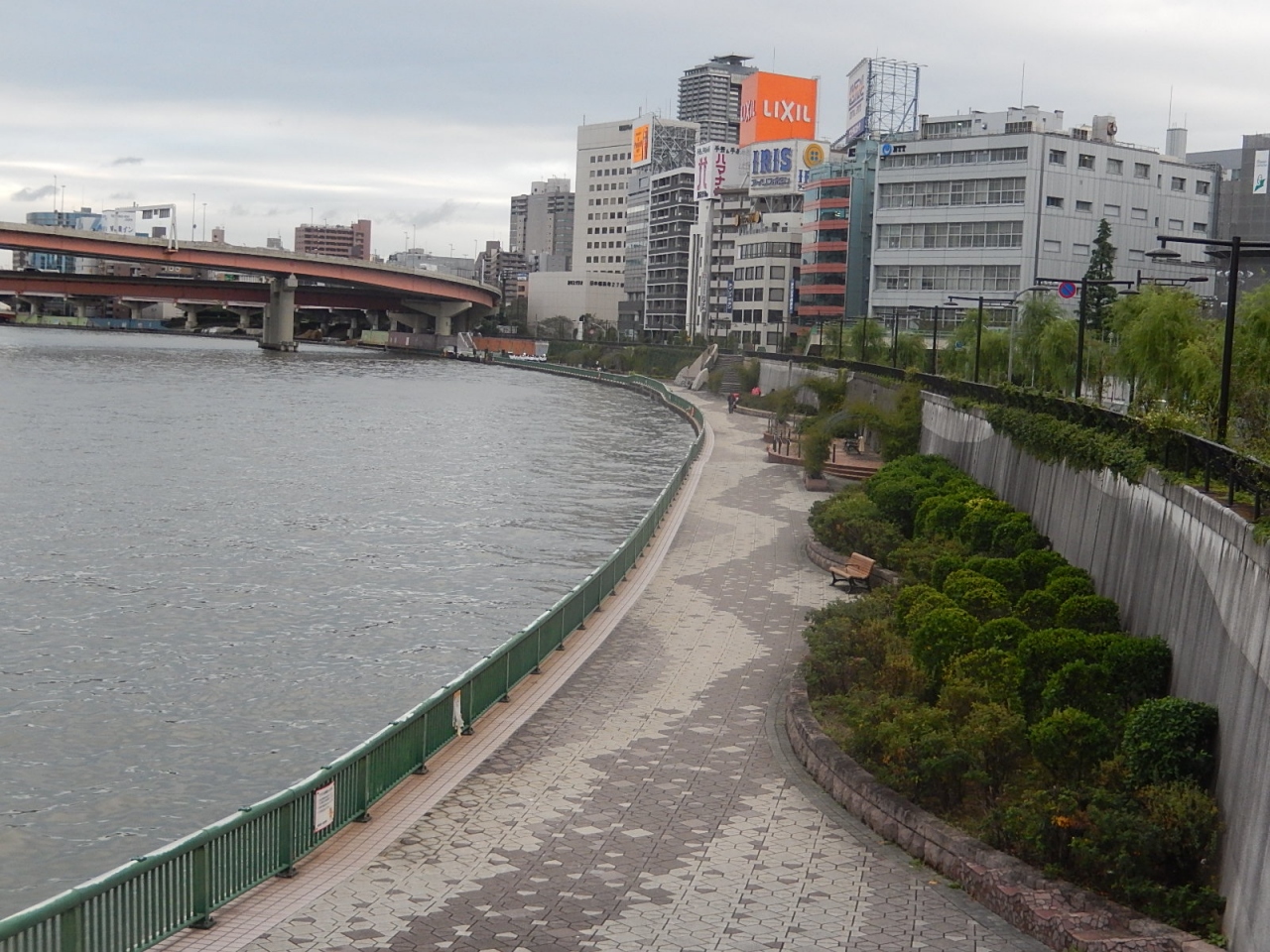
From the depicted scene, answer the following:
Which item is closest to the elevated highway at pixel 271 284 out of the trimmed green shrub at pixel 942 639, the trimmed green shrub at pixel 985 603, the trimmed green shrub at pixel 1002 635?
the trimmed green shrub at pixel 985 603

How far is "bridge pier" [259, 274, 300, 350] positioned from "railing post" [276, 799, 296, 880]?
373ft

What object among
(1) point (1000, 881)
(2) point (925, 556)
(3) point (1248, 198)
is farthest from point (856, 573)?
(3) point (1248, 198)

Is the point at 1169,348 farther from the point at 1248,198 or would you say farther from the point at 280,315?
the point at 280,315

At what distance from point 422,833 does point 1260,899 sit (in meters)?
7.97

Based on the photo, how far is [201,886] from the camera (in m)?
12.4

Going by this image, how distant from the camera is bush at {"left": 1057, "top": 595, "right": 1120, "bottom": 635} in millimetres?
20578

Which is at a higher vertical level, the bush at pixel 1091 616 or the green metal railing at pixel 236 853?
the bush at pixel 1091 616

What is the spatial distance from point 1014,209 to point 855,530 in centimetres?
5122

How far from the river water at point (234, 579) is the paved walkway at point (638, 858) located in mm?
4230

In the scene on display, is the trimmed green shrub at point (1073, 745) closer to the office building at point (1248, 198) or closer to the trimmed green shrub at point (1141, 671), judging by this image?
the trimmed green shrub at point (1141, 671)

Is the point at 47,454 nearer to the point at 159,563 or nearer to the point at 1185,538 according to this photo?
the point at 159,563

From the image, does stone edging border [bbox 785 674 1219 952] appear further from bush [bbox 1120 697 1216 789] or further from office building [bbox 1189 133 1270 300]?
office building [bbox 1189 133 1270 300]

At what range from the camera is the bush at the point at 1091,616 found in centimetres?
2058

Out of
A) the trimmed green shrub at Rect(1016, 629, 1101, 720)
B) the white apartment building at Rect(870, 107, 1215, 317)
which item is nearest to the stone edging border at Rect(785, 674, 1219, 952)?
the trimmed green shrub at Rect(1016, 629, 1101, 720)
